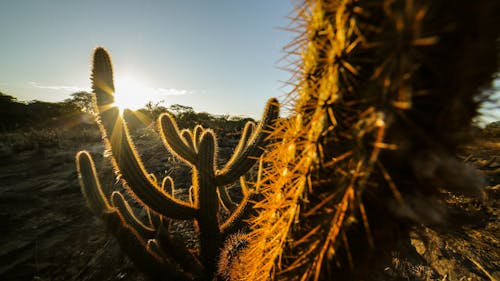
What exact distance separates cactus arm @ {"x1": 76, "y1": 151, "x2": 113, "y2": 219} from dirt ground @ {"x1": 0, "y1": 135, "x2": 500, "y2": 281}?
86cm

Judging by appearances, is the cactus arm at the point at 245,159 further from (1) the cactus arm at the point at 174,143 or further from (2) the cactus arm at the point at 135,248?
(2) the cactus arm at the point at 135,248

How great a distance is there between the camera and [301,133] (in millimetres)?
867

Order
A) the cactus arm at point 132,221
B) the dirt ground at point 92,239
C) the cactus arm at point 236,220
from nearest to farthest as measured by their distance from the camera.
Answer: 1. the dirt ground at point 92,239
2. the cactus arm at point 236,220
3. the cactus arm at point 132,221

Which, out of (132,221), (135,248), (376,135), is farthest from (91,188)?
(376,135)

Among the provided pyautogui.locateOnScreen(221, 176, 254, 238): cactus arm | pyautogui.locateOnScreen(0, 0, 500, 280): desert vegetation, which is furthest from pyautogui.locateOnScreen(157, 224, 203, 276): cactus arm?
pyautogui.locateOnScreen(0, 0, 500, 280): desert vegetation

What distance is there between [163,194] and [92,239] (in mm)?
2232

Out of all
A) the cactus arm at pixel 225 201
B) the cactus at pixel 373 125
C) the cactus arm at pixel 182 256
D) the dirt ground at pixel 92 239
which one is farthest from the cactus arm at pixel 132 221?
the cactus at pixel 373 125

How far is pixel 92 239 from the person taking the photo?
3.24 m

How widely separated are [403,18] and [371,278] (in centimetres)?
111

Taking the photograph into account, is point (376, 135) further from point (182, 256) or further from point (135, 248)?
point (182, 256)

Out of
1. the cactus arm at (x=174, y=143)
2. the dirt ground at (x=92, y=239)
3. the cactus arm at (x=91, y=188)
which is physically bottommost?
the dirt ground at (x=92, y=239)

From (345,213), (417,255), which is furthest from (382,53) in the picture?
(417,255)

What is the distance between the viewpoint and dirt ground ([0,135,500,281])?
134 centimetres

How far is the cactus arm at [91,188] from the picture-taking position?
2.18 meters
